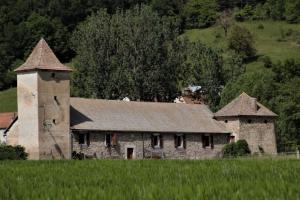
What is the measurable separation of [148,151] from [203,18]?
9044 centimetres

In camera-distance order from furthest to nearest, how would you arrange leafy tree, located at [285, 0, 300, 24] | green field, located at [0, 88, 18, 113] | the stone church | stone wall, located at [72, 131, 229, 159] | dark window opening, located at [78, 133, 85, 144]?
leafy tree, located at [285, 0, 300, 24]
green field, located at [0, 88, 18, 113]
stone wall, located at [72, 131, 229, 159]
dark window opening, located at [78, 133, 85, 144]
the stone church

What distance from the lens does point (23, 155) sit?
5050 cm

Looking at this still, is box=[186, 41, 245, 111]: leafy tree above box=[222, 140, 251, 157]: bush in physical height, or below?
A: above

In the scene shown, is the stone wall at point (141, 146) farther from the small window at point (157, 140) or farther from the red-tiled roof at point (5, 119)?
the red-tiled roof at point (5, 119)

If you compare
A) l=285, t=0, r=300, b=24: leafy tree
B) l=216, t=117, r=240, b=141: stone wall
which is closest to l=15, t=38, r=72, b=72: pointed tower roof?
l=216, t=117, r=240, b=141: stone wall

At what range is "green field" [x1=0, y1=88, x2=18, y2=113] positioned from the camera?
96.2 meters

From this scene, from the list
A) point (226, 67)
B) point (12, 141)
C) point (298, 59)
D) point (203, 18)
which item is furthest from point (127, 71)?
point (203, 18)

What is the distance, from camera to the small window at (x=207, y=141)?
6079 cm

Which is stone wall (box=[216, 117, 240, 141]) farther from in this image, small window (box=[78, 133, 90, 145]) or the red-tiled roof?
the red-tiled roof

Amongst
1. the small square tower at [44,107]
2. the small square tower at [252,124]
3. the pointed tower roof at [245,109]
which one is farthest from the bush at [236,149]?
the small square tower at [44,107]

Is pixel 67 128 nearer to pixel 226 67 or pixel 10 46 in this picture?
pixel 226 67

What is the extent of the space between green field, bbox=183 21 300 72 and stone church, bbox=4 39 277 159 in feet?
161

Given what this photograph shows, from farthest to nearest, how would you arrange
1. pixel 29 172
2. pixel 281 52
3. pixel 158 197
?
1. pixel 281 52
2. pixel 29 172
3. pixel 158 197

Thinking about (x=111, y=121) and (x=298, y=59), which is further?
(x=298, y=59)
